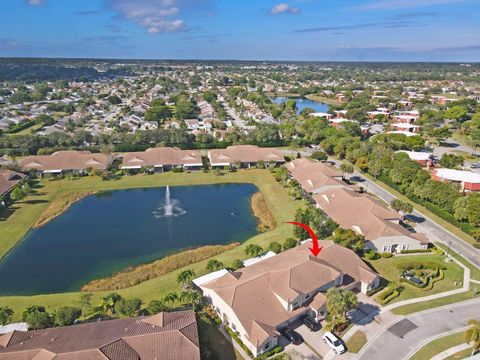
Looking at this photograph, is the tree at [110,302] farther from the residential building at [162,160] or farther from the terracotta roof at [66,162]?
the terracotta roof at [66,162]

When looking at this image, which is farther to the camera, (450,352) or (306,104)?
(306,104)

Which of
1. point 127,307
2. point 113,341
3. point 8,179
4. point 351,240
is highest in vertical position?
point 8,179

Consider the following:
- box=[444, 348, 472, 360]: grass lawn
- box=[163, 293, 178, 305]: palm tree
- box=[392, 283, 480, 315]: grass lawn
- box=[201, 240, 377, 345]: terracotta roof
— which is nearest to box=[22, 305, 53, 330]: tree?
box=[163, 293, 178, 305]: palm tree

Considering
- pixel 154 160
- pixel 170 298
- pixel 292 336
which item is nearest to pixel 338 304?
pixel 292 336

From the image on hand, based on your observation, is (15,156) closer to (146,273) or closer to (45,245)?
(45,245)

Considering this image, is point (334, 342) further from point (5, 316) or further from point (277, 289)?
point (5, 316)

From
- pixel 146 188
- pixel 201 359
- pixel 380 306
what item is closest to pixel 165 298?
pixel 201 359
